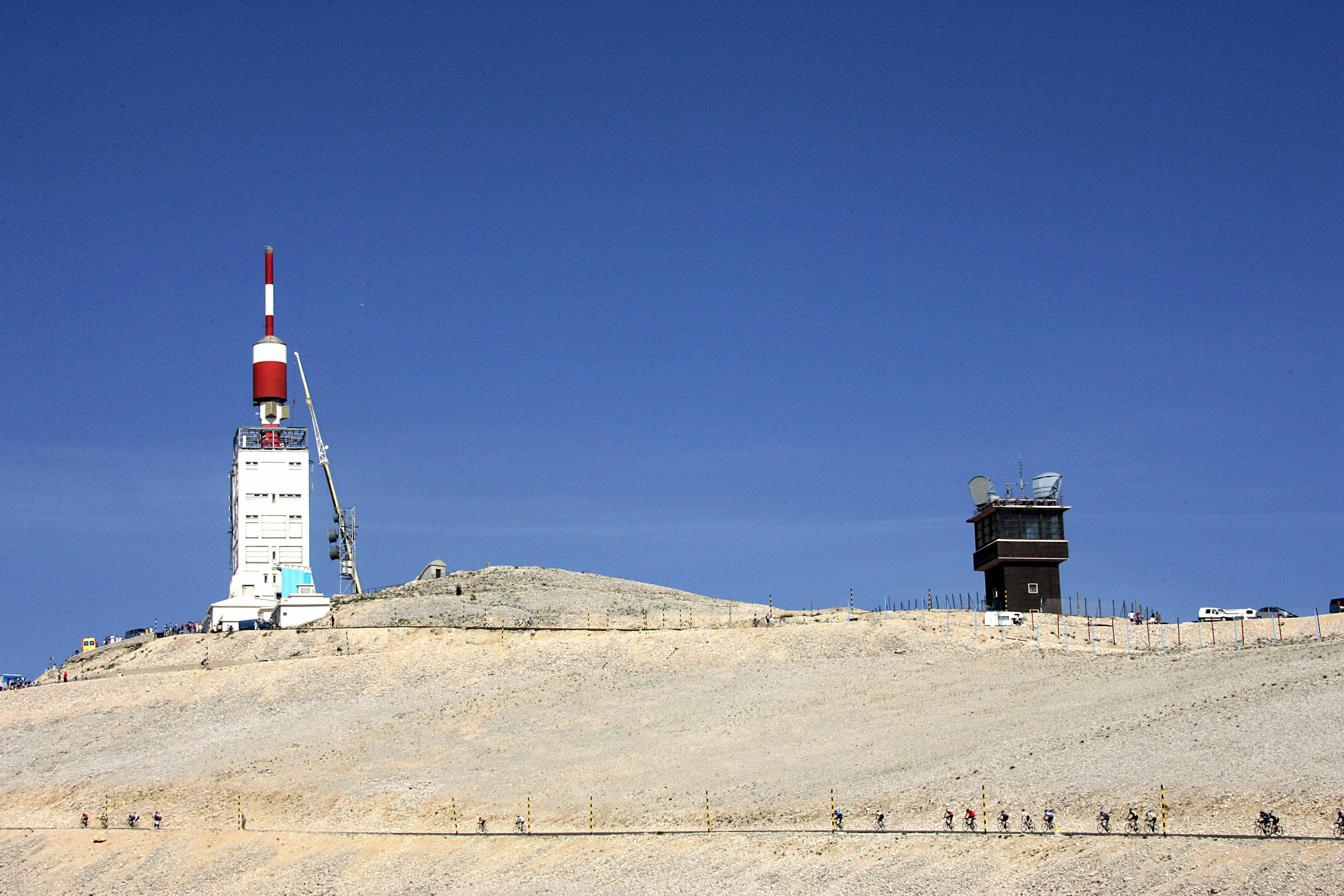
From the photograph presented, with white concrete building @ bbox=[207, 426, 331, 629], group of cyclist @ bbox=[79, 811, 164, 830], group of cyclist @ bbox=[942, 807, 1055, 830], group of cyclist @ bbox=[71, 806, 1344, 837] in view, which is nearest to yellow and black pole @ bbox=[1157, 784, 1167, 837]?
group of cyclist @ bbox=[71, 806, 1344, 837]

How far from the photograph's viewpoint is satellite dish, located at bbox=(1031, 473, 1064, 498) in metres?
85.2

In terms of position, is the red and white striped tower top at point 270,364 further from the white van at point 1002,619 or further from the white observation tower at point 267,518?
the white van at point 1002,619

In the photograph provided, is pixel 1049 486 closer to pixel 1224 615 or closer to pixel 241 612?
pixel 1224 615

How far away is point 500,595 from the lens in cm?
8969

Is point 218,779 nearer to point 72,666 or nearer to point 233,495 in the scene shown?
point 72,666

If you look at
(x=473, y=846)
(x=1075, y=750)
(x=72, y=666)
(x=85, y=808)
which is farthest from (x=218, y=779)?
(x=1075, y=750)

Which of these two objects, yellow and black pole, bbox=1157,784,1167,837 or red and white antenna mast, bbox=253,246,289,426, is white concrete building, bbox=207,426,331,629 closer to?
red and white antenna mast, bbox=253,246,289,426

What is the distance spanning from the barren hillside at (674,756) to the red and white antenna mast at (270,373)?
21.3 meters

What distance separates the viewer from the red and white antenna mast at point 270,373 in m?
99.5

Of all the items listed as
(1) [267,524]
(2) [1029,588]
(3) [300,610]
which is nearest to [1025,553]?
(2) [1029,588]

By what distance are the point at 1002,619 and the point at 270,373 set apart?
1999 inches

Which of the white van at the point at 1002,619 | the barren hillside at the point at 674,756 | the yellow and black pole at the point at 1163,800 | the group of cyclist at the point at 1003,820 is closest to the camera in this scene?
the yellow and black pole at the point at 1163,800

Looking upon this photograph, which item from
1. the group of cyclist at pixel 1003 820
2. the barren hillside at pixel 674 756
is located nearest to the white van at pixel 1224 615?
the barren hillside at pixel 674 756

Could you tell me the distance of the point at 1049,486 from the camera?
3361 inches
